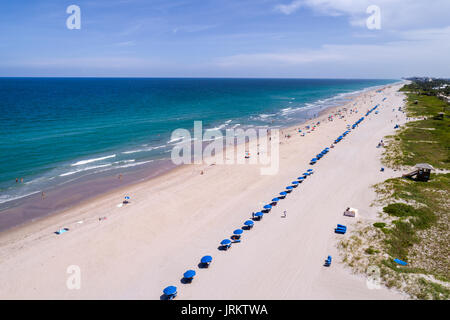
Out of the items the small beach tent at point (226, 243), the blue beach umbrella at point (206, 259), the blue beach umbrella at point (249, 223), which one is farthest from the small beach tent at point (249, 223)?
the blue beach umbrella at point (206, 259)

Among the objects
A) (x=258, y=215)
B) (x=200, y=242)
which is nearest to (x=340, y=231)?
(x=258, y=215)

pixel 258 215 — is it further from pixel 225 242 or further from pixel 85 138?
pixel 85 138

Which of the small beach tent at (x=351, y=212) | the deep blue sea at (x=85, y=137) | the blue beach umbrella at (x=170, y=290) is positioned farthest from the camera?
the deep blue sea at (x=85, y=137)

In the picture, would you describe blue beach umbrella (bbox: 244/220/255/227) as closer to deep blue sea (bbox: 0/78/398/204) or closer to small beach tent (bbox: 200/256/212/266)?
small beach tent (bbox: 200/256/212/266)

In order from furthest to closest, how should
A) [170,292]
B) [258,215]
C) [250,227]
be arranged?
[258,215]
[250,227]
[170,292]

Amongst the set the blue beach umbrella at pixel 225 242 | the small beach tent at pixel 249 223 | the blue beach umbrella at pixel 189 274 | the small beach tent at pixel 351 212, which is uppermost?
the small beach tent at pixel 351 212

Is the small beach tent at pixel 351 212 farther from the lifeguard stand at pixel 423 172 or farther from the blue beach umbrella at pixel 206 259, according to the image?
the blue beach umbrella at pixel 206 259
